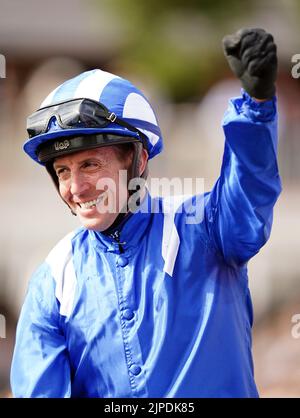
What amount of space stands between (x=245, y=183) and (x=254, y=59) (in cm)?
41

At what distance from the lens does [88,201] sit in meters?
2.98

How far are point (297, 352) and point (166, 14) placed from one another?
197 inches

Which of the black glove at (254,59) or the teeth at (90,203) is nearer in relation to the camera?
the black glove at (254,59)

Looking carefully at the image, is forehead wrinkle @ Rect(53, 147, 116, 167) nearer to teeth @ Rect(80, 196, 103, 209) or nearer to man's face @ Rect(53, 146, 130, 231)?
man's face @ Rect(53, 146, 130, 231)

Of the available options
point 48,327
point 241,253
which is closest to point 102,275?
point 48,327

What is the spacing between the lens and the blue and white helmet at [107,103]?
2967 millimetres

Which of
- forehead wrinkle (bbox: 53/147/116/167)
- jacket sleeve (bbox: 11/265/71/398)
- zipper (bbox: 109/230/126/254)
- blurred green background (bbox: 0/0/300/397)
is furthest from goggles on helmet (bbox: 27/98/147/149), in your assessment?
blurred green background (bbox: 0/0/300/397)

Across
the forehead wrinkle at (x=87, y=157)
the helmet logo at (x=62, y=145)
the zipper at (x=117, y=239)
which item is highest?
the helmet logo at (x=62, y=145)

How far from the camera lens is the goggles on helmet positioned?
2.93 meters

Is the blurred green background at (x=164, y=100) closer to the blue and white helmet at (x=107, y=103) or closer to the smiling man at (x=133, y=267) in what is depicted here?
the smiling man at (x=133, y=267)

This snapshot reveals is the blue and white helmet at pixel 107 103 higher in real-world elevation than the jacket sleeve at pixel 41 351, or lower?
higher

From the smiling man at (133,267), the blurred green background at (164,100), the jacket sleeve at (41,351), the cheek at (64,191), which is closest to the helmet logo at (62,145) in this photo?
the smiling man at (133,267)

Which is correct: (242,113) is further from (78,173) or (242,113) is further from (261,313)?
(261,313)

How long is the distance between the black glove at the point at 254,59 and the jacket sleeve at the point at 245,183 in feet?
0.20
